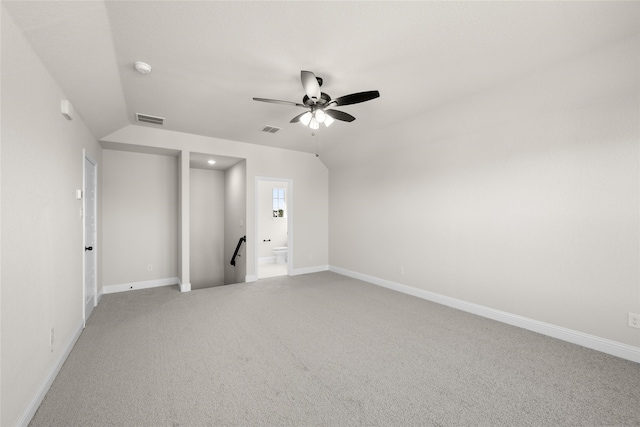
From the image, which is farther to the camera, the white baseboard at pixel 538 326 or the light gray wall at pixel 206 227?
the light gray wall at pixel 206 227

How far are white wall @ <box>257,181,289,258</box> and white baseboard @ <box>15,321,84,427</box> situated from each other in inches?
215

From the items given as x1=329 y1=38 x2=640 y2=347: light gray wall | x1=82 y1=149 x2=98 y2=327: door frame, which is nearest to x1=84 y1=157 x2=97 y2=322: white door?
x1=82 y1=149 x2=98 y2=327: door frame

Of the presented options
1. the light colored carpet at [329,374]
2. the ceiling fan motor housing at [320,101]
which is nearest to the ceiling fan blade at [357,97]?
the ceiling fan motor housing at [320,101]

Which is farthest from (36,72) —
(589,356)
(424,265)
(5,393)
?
(589,356)

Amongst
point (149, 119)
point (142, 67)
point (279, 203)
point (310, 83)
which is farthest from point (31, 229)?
point (279, 203)

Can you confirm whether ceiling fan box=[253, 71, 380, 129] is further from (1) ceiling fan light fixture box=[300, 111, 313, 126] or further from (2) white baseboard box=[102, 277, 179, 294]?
(2) white baseboard box=[102, 277, 179, 294]

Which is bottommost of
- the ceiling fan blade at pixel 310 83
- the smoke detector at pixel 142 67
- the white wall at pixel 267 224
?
the white wall at pixel 267 224

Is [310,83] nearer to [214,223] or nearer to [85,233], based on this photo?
[85,233]

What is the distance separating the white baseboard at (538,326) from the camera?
8.48 ft

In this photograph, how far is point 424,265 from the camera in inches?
175

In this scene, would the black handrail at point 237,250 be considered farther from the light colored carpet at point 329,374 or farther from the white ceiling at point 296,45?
the white ceiling at point 296,45

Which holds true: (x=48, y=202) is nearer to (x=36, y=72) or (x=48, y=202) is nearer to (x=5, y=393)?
(x=36, y=72)

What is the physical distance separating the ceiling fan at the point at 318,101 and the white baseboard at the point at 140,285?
13.2ft

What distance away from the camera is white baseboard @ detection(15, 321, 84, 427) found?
1.75 m
